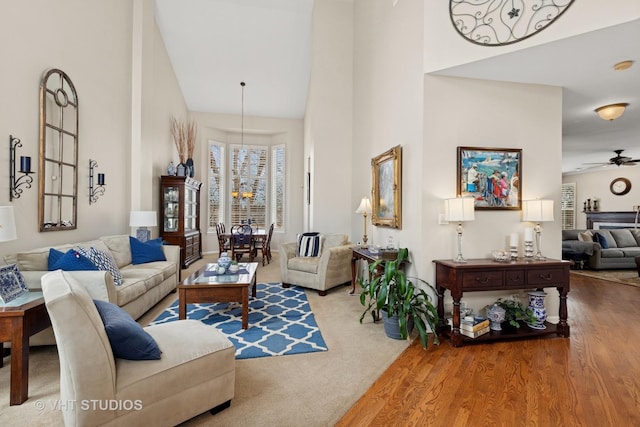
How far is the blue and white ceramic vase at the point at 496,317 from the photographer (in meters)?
3.14

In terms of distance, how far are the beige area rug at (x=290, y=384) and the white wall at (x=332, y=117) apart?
2.91 metres

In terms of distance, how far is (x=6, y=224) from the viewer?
218 cm

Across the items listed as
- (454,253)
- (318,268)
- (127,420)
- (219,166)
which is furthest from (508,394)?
(219,166)

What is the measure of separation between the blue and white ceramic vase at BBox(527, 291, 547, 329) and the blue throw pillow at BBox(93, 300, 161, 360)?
337cm

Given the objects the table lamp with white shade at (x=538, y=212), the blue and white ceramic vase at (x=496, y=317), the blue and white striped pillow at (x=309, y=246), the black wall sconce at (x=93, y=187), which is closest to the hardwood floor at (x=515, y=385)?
the blue and white ceramic vase at (x=496, y=317)

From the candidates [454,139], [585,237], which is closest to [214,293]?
[454,139]

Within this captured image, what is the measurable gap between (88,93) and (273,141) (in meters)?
5.37

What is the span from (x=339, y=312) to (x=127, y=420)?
8.51 ft

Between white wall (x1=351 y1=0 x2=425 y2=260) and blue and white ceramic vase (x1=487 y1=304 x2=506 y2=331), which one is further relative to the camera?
white wall (x1=351 y1=0 x2=425 y2=260)

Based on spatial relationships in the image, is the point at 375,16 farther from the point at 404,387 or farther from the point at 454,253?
the point at 404,387

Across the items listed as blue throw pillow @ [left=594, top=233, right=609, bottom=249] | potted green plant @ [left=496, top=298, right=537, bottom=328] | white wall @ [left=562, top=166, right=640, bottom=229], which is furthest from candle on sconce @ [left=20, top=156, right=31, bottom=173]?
white wall @ [left=562, top=166, right=640, bottom=229]

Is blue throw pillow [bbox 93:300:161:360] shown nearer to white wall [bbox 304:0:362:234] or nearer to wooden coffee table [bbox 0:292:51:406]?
wooden coffee table [bbox 0:292:51:406]

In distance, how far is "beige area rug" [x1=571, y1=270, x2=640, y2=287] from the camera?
5.71 metres

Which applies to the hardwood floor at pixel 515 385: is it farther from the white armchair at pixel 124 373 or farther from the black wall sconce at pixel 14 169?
the black wall sconce at pixel 14 169
